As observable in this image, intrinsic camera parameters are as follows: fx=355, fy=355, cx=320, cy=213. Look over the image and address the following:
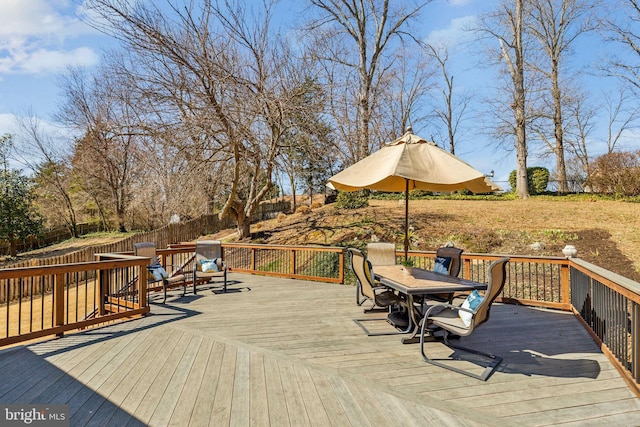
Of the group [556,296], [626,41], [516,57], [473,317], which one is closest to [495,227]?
[556,296]

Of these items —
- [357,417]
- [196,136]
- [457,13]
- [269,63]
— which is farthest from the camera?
[457,13]

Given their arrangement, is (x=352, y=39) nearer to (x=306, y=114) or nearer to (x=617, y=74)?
(x=306, y=114)

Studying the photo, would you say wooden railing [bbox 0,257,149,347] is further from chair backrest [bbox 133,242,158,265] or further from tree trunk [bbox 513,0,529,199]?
tree trunk [bbox 513,0,529,199]

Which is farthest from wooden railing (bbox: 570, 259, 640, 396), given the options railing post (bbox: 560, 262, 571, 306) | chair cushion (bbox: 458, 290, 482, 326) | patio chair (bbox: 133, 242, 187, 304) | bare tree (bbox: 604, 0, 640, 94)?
bare tree (bbox: 604, 0, 640, 94)

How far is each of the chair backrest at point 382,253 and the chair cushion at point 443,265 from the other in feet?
2.29

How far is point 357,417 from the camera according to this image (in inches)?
89.7

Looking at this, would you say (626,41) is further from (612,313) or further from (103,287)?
(103,287)

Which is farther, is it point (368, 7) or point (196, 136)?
point (368, 7)

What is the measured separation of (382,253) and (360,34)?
12.8m

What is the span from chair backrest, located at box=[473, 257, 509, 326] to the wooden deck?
1.59ft

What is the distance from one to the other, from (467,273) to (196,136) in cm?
690

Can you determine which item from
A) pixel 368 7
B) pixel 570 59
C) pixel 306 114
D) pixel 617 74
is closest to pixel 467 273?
pixel 306 114

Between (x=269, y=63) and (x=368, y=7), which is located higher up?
(x=368, y=7)

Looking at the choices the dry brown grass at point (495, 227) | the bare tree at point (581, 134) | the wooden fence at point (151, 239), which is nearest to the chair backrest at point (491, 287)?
the dry brown grass at point (495, 227)
